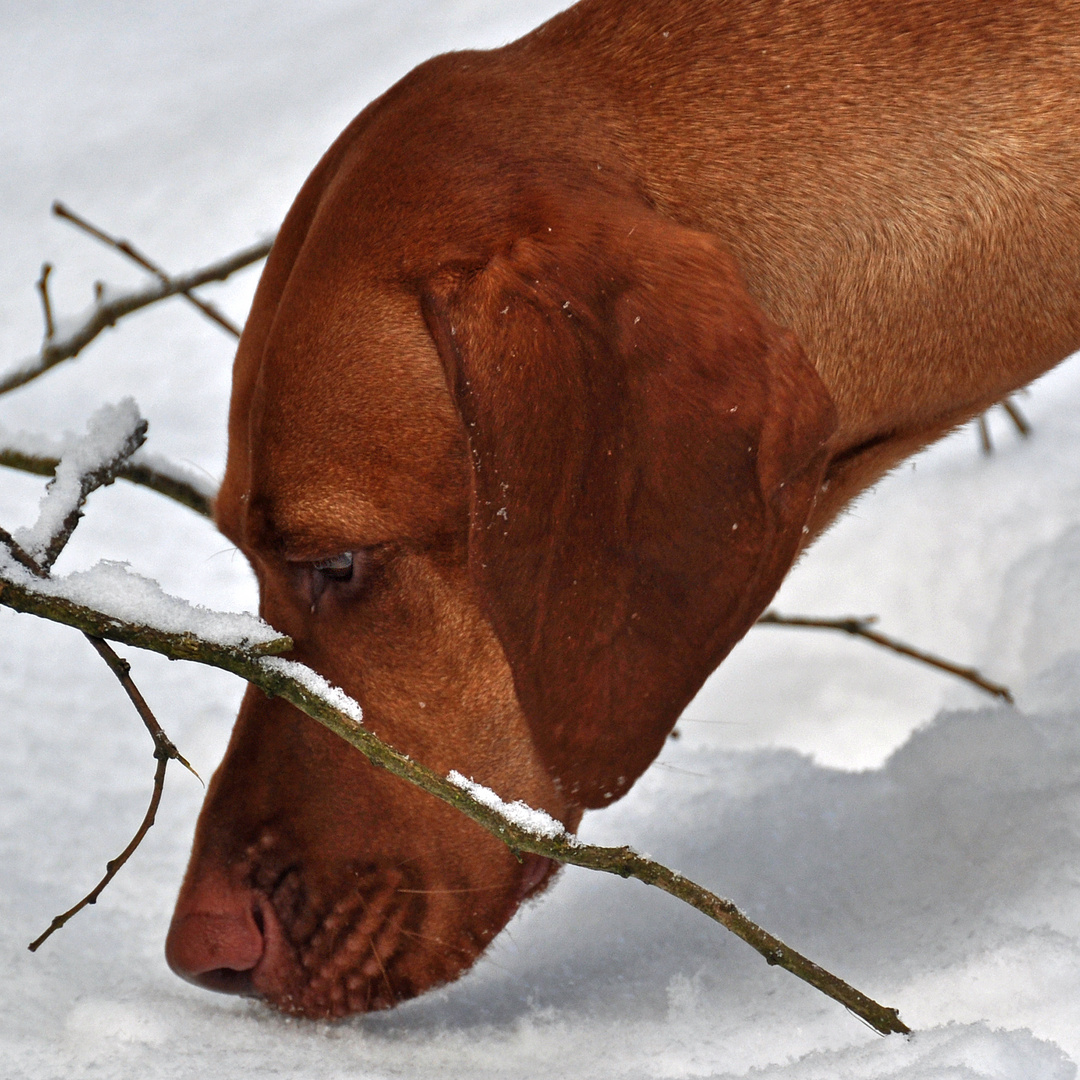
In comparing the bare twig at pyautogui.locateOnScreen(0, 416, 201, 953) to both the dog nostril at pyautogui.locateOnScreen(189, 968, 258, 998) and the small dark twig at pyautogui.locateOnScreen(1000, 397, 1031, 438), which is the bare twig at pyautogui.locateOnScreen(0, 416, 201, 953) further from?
the small dark twig at pyautogui.locateOnScreen(1000, 397, 1031, 438)

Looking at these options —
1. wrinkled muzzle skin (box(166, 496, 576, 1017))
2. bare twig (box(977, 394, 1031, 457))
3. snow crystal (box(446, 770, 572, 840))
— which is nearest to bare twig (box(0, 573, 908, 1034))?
snow crystal (box(446, 770, 572, 840))

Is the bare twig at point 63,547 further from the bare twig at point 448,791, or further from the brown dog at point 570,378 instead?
the brown dog at point 570,378

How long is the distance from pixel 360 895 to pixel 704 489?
0.75 metres

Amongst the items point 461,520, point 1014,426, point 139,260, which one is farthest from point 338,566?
point 1014,426

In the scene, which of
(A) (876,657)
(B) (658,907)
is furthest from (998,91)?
(A) (876,657)

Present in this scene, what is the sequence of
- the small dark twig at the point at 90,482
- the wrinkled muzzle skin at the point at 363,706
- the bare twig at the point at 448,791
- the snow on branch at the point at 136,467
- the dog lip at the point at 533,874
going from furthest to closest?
the dog lip at the point at 533,874, the snow on branch at the point at 136,467, the wrinkled muzzle skin at the point at 363,706, the small dark twig at the point at 90,482, the bare twig at the point at 448,791

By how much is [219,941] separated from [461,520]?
0.65 m

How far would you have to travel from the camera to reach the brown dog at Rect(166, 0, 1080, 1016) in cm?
163

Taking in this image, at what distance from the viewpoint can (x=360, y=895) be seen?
1.88 metres

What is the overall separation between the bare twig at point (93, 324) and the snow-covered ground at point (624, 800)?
22.8 inches

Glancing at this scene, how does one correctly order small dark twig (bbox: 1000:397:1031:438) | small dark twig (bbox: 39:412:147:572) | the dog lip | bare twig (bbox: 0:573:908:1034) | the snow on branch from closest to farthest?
bare twig (bbox: 0:573:908:1034) → small dark twig (bbox: 39:412:147:572) → the snow on branch → the dog lip → small dark twig (bbox: 1000:397:1031:438)

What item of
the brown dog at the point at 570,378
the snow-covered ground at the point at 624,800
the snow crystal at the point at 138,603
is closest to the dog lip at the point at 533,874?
the brown dog at the point at 570,378

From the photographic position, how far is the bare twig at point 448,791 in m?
1.41

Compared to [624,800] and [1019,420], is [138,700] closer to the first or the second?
[624,800]
